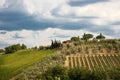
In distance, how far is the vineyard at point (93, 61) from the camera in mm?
145500

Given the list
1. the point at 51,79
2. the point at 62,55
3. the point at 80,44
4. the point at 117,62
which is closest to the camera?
the point at 51,79

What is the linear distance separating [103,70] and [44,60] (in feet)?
101

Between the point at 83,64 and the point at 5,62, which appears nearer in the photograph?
the point at 83,64

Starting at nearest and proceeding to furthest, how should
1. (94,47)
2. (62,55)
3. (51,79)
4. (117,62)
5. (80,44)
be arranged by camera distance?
(51,79)
(117,62)
(62,55)
(94,47)
(80,44)

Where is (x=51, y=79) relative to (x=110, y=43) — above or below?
below

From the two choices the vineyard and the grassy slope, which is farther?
the grassy slope

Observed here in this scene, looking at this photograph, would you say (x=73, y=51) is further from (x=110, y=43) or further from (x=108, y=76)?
(x=108, y=76)

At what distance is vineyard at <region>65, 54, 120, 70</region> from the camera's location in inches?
5728

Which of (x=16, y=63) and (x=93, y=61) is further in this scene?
(x=16, y=63)

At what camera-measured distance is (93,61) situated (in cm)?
15225

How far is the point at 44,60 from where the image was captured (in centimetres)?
15375

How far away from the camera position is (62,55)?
525 feet

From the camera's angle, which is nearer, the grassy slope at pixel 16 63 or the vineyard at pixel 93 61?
the vineyard at pixel 93 61

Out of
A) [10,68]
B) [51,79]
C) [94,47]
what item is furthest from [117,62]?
[10,68]
